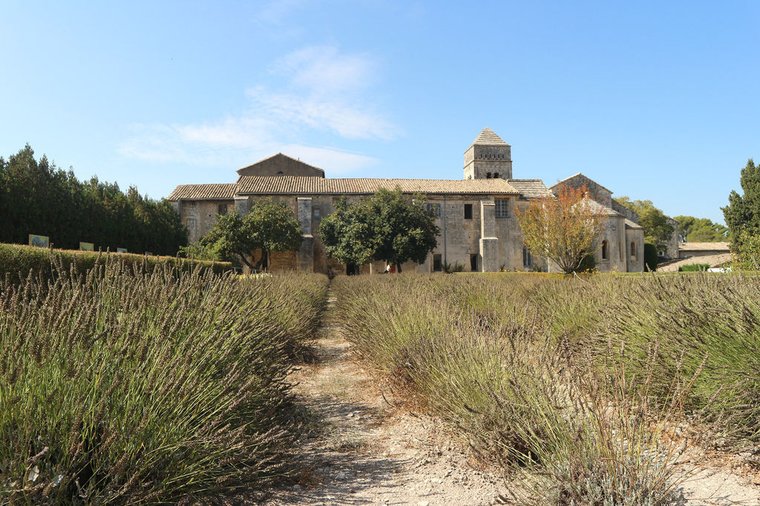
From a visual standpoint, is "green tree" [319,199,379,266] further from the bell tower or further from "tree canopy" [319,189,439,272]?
the bell tower

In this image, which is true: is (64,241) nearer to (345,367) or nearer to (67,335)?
(345,367)

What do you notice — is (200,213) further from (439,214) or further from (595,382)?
(595,382)

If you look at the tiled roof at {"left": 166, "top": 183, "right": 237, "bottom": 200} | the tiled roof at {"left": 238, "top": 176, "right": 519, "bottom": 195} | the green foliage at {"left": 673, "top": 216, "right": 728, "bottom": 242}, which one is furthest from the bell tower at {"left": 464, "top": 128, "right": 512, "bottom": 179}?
the green foliage at {"left": 673, "top": 216, "right": 728, "bottom": 242}

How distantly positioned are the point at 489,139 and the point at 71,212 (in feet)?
107

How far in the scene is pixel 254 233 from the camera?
28.3m

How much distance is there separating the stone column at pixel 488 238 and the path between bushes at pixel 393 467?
28523 millimetres

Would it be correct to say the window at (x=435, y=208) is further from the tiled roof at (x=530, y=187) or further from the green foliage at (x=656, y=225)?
the green foliage at (x=656, y=225)

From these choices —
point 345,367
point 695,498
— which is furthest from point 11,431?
point 345,367

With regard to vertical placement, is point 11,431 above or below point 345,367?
above

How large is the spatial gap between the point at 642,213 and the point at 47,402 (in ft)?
174

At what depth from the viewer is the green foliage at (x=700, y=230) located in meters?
66.7

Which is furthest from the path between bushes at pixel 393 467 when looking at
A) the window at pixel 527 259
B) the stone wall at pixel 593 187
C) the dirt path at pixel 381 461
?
the stone wall at pixel 593 187

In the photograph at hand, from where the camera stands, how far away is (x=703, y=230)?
2744 inches

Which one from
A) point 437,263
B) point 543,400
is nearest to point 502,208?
point 437,263
